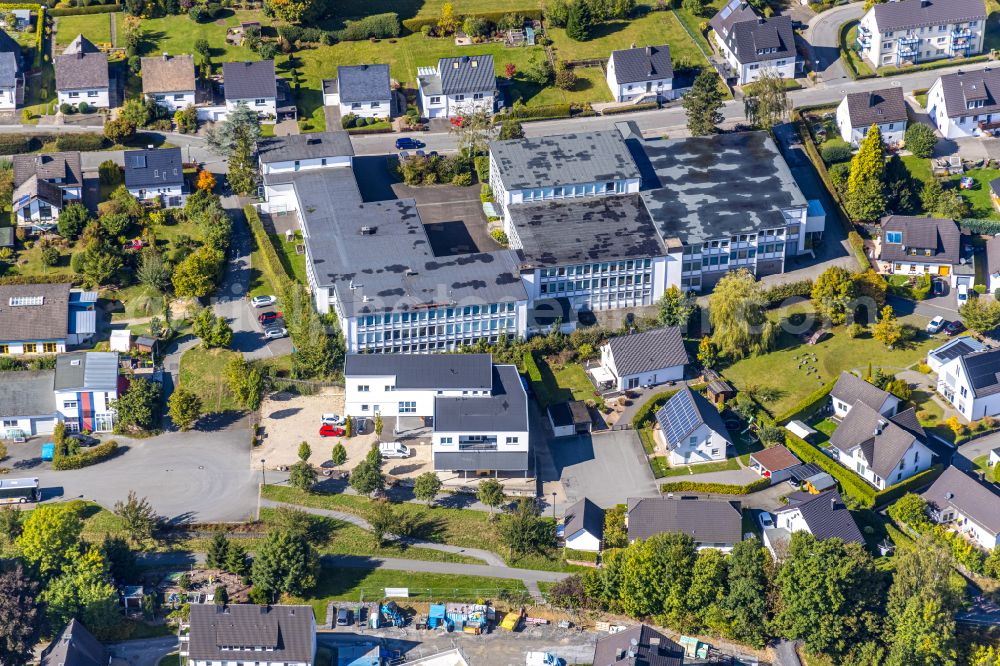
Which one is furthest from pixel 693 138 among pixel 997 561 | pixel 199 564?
pixel 199 564

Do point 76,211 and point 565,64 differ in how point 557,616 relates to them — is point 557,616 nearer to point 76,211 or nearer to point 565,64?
point 76,211

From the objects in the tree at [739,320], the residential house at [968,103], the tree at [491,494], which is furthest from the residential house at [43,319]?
the residential house at [968,103]

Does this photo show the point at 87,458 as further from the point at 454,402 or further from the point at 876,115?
the point at 876,115

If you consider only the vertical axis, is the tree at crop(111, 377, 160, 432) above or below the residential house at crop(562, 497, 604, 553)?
above

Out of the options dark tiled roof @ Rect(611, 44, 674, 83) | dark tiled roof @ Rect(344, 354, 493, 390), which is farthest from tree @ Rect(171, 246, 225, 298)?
dark tiled roof @ Rect(611, 44, 674, 83)

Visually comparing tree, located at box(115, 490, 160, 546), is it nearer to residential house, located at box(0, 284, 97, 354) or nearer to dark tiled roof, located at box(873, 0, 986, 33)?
residential house, located at box(0, 284, 97, 354)

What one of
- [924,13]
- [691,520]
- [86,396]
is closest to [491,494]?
[691,520]

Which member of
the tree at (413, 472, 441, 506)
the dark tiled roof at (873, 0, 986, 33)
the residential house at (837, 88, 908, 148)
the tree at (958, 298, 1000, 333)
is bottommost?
the tree at (413, 472, 441, 506)
